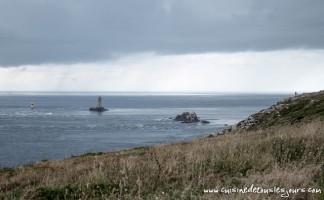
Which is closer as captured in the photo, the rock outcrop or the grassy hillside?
the grassy hillside

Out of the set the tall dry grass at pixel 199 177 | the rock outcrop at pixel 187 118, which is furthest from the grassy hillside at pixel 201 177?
the rock outcrop at pixel 187 118

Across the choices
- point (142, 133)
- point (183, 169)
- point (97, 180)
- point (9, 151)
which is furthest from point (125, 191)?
point (142, 133)

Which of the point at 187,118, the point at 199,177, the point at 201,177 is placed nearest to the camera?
the point at 199,177

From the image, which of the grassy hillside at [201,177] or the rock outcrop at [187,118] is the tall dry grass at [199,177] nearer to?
the grassy hillside at [201,177]

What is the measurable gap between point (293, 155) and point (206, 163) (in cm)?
234

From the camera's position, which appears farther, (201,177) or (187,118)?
(187,118)

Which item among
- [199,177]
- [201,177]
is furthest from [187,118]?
[199,177]

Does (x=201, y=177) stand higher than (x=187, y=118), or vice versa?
(x=201, y=177)

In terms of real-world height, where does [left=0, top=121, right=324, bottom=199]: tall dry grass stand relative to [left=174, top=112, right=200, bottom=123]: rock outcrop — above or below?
above

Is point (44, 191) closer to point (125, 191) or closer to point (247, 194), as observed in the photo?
point (125, 191)

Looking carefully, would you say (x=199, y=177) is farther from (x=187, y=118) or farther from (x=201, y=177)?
(x=187, y=118)

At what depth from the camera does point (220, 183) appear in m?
8.70

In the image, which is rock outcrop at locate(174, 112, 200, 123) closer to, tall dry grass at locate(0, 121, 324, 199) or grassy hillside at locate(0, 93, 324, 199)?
grassy hillside at locate(0, 93, 324, 199)

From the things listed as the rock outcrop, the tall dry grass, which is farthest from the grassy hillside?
the rock outcrop
